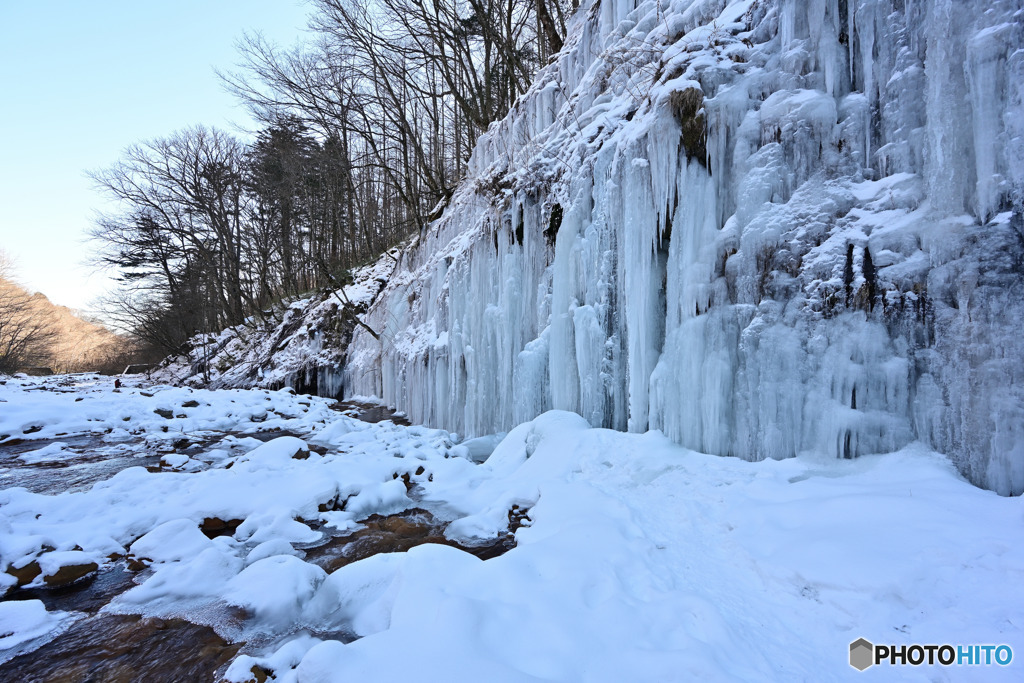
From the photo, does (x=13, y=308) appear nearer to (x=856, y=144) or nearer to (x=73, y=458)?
(x=73, y=458)

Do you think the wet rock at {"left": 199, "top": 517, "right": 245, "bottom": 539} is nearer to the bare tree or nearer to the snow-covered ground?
the snow-covered ground

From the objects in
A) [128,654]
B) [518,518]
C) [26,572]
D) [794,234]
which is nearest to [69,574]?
[26,572]

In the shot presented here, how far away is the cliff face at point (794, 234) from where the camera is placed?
2.12m

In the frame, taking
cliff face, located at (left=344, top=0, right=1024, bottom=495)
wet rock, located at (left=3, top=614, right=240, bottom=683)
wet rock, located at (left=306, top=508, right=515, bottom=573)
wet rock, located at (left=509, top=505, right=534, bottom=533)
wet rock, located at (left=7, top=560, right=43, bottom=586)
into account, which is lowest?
wet rock, located at (left=3, top=614, right=240, bottom=683)

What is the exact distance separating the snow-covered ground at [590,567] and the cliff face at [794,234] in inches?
13.3

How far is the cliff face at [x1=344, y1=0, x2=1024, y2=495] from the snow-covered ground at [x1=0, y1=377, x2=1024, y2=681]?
13.3 inches

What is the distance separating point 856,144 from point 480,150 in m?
6.84

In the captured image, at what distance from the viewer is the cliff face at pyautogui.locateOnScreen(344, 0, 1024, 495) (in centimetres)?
212

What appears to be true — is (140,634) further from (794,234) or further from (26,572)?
(794,234)

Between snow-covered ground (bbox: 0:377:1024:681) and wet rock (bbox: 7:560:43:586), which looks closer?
snow-covered ground (bbox: 0:377:1024:681)

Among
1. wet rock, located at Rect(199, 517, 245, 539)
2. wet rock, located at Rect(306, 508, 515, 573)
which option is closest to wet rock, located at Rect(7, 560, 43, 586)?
wet rock, located at Rect(199, 517, 245, 539)

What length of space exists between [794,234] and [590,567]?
7.99 feet

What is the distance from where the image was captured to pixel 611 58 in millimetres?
4848

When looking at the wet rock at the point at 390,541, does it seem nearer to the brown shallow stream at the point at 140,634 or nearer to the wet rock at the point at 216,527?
the brown shallow stream at the point at 140,634
